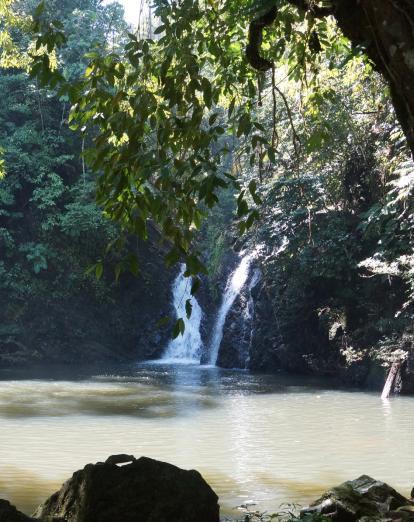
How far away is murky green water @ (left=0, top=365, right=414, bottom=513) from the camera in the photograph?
8.31 meters

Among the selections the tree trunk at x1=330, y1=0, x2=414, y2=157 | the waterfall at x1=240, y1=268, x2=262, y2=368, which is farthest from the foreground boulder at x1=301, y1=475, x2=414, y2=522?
the waterfall at x1=240, y1=268, x2=262, y2=368

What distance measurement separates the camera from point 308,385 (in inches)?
693

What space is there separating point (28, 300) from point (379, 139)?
12446 millimetres

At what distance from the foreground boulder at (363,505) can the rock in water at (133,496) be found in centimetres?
78

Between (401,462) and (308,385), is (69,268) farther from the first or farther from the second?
(401,462)

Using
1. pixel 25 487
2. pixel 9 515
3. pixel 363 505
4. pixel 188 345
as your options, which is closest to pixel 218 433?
pixel 25 487

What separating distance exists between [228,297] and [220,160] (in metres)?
20.2

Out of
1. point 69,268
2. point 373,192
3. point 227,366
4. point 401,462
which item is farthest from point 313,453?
point 69,268

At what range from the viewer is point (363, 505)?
17.6 feet

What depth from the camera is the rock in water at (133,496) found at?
5020 mm

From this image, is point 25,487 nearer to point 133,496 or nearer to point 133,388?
point 133,496

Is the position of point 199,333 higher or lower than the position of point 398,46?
higher

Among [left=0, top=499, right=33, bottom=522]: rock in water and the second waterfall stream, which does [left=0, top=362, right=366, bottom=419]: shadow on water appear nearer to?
the second waterfall stream

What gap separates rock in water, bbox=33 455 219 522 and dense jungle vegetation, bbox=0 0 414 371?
5.41ft
